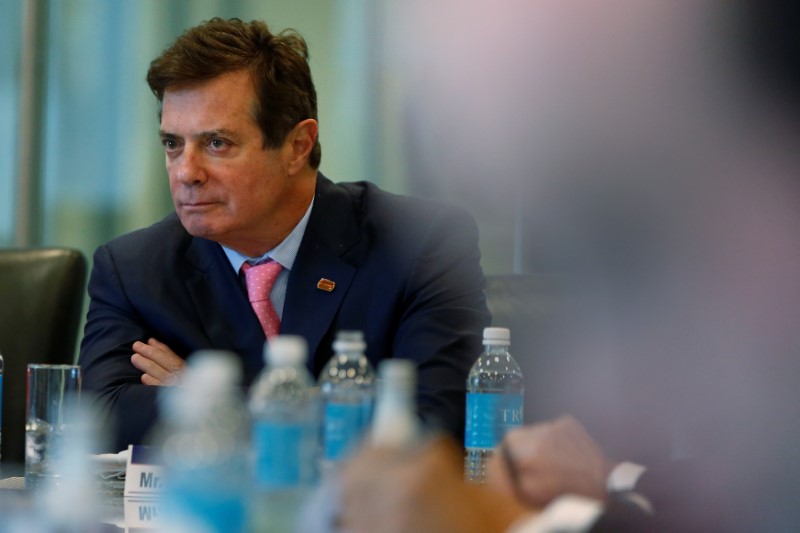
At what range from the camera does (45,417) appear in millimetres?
1685

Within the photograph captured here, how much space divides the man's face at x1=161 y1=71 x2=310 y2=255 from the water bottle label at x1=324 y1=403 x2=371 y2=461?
123 centimetres

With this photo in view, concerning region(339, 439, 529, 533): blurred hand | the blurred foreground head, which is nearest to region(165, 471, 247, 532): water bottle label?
region(339, 439, 529, 533): blurred hand

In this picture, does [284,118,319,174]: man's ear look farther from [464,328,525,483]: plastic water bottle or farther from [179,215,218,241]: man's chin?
[464,328,525,483]: plastic water bottle

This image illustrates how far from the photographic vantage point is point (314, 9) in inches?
156

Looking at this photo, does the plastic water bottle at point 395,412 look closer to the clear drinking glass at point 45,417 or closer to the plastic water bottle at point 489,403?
the plastic water bottle at point 489,403

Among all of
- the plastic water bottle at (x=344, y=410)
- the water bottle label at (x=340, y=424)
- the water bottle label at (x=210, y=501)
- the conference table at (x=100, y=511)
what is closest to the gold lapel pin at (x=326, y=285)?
the conference table at (x=100, y=511)

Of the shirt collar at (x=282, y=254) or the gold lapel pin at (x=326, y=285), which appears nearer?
the gold lapel pin at (x=326, y=285)

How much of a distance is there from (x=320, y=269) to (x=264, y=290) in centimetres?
14

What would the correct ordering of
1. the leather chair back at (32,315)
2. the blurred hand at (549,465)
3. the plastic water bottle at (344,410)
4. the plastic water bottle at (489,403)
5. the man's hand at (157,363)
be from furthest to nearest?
the leather chair back at (32,315), the man's hand at (157,363), the plastic water bottle at (489,403), the plastic water bottle at (344,410), the blurred hand at (549,465)

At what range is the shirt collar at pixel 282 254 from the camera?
103 inches

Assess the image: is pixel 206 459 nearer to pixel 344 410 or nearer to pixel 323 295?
pixel 344 410

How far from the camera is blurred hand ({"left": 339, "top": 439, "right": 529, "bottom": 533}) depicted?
0.90 m

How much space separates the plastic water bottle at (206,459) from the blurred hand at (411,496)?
0.12 metres

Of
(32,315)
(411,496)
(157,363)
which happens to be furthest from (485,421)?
(32,315)
